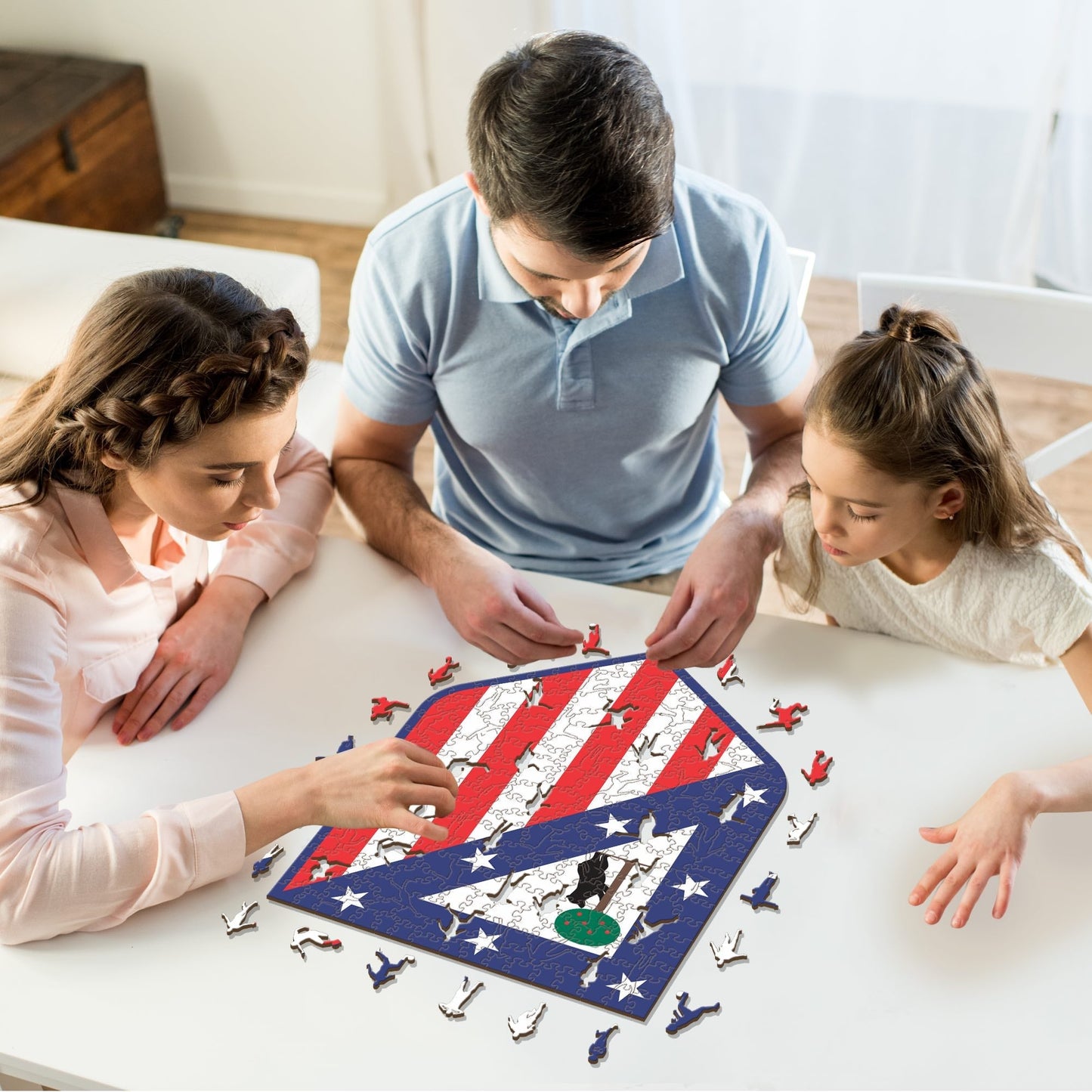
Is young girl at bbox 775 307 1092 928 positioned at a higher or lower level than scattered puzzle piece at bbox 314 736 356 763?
higher

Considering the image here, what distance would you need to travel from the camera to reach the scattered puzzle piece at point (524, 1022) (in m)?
1.01

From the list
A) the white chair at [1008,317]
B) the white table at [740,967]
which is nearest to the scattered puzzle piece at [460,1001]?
the white table at [740,967]

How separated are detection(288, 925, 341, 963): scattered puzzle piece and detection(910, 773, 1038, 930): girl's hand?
516 mm

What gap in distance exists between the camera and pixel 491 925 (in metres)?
1.08

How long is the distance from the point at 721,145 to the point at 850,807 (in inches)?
104

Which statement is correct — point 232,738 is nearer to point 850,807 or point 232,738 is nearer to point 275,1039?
point 275,1039

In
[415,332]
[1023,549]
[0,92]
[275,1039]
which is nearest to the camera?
[275,1039]

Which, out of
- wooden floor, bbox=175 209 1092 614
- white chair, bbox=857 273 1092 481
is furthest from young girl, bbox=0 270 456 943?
wooden floor, bbox=175 209 1092 614

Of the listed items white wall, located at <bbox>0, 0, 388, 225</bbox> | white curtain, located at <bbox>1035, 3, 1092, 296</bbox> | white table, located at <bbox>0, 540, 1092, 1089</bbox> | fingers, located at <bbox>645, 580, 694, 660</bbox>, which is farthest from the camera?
white wall, located at <bbox>0, 0, 388, 225</bbox>

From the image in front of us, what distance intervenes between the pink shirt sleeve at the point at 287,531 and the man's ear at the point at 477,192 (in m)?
0.40

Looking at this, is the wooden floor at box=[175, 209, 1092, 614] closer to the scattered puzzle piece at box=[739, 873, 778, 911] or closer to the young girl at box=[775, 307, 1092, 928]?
the young girl at box=[775, 307, 1092, 928]

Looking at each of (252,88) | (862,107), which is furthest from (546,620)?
(252,88)

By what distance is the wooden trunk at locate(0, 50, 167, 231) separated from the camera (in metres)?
3.08

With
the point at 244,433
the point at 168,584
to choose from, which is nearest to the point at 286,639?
the point at 168,584
